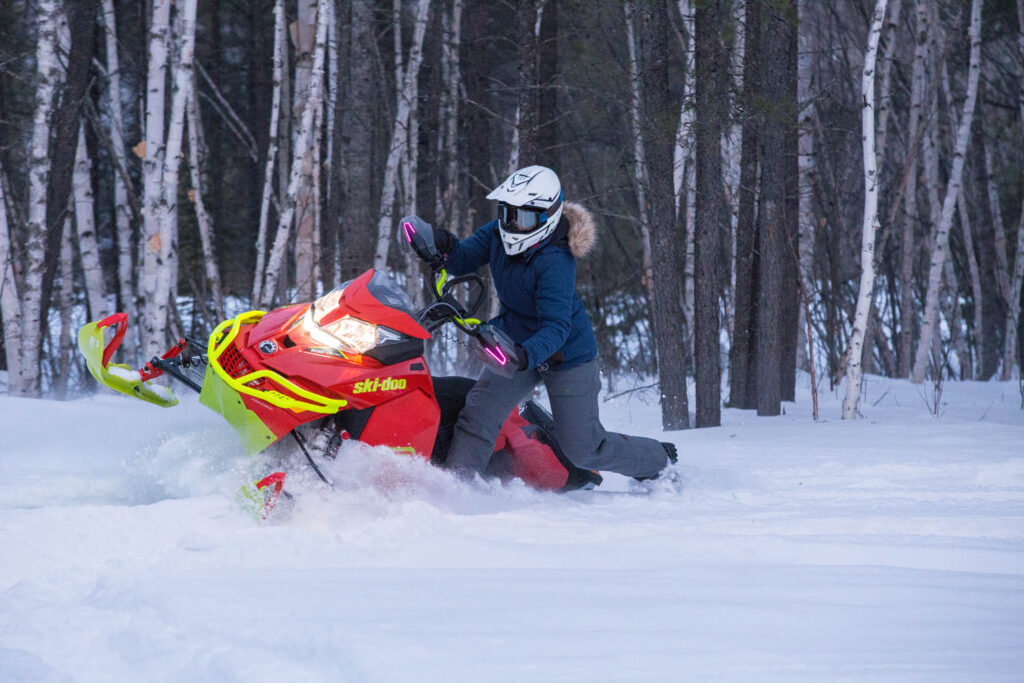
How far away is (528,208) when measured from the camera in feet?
13.7

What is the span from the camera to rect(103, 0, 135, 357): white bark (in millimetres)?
10328

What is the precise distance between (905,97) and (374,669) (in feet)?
58.0

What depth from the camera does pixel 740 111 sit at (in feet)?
27.7

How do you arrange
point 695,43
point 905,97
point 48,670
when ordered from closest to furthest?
point 48,670 < point 695,43 < point 905,97

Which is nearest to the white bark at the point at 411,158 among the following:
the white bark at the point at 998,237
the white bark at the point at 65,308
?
the white bark at the point at 65,308

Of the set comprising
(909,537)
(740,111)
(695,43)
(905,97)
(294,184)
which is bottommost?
(909,537)

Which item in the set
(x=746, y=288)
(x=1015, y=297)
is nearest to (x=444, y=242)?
(x=746, y=288)

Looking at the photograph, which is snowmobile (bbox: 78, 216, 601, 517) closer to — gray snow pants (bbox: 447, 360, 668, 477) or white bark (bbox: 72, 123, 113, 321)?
gray snow pants (bbox: 447, 360, 668, 477)

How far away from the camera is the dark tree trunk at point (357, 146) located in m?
10.9

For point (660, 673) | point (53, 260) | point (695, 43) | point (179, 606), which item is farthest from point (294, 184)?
point (660, 673)

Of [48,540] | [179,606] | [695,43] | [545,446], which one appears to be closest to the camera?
[179,606]

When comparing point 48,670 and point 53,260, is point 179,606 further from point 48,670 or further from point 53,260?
point 53,260

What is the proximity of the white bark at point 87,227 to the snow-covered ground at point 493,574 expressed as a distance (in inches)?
206

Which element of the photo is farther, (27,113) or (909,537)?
(27,113)
